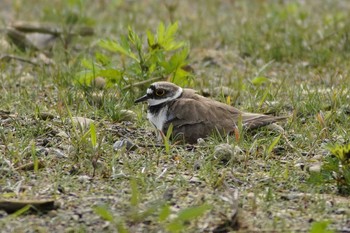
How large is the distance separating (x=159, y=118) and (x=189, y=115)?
0.72 feet

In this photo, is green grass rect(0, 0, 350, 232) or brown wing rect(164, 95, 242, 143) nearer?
green grass rect(0, 0, 350, 232)

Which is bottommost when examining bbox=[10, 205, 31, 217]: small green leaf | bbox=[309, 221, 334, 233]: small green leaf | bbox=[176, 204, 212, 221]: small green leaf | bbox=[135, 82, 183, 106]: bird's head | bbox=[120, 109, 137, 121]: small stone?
bbox=[120, 109, 137, 121]: small stone

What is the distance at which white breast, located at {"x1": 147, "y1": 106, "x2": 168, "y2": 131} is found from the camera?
20.1ft

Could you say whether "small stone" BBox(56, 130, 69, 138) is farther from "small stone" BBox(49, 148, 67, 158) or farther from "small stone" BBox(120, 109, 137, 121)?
"small stone" BBox(120, 109, 137, 121)

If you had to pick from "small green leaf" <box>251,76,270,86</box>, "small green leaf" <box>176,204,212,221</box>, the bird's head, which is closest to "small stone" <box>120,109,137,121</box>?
the bird's head

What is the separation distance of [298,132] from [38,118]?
5.85 feet

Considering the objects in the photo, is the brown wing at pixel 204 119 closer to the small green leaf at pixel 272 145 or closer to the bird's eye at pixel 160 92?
the bird's eye at pixel 160 92

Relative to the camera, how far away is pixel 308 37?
919 centimetres

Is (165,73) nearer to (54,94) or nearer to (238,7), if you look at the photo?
(54,94)

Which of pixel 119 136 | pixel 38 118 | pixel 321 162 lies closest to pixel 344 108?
pixel 321 162

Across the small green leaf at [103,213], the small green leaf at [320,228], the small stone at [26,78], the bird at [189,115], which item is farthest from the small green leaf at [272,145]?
the small stone at [26,78]

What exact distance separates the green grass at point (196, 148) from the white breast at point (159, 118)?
0.10 metres

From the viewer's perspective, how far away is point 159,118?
6172 mm

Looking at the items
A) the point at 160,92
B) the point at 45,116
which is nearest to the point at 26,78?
the point at 45,116
